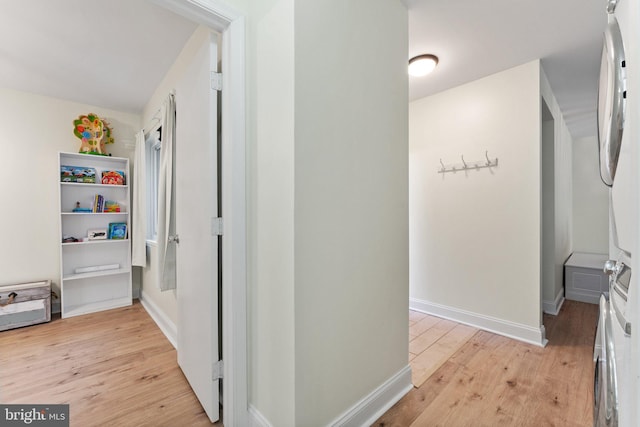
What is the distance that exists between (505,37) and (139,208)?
150 inches

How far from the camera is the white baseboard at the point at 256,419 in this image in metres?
1.23

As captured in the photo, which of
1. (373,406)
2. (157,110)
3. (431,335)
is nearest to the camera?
(373,406)

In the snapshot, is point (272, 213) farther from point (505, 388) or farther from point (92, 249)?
point (92, 249)

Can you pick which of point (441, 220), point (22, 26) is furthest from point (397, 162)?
point (22, 26)

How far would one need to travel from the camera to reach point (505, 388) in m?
1.66

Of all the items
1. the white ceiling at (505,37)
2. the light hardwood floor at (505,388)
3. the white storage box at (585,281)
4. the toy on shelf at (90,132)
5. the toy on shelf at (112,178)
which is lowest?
the light hardwood floor at (505,388)

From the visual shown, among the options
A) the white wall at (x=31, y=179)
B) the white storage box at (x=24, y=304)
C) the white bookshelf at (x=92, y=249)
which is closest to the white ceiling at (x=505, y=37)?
the white bookshelf at (x=92, y=249)

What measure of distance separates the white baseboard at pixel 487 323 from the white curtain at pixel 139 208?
3079mm

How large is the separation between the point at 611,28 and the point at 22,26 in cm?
308

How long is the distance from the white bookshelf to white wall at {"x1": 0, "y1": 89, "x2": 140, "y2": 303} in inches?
4.1

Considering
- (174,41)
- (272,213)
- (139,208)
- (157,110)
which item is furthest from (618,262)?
(139,208)

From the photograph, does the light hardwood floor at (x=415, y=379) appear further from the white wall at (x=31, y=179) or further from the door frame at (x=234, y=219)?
the white wall at (x=31, y=179)

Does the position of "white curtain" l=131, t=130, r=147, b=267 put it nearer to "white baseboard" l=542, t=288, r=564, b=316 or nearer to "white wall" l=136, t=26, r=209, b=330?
"white wall" l=136, t=26, r=209, b=330

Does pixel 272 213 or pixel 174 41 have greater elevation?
pixel 174 41
